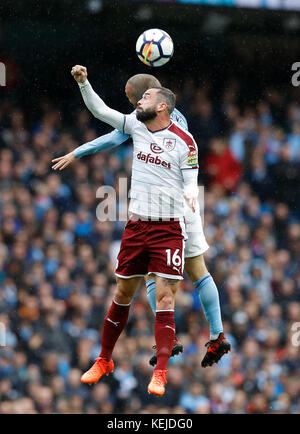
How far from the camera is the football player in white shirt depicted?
27.4ft

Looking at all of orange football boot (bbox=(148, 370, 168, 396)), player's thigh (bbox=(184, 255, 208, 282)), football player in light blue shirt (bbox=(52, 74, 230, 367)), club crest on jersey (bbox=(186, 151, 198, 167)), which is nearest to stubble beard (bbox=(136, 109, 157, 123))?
football player in light blue shirt (bbox=(52, 74, 230, 367))

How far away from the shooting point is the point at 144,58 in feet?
29.4

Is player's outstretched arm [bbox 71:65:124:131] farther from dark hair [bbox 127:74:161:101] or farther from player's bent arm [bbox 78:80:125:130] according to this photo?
dark hair [bbox 127:74:161:101]

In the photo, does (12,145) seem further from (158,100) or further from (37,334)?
(158,100)

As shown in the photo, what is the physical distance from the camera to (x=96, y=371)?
8.77m

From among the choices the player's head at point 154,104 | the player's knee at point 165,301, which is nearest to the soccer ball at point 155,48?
the player's head at point 154,104

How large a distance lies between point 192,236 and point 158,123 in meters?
1.23

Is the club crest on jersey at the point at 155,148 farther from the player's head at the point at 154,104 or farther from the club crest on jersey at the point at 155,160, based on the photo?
the player's head at the point at 154,104

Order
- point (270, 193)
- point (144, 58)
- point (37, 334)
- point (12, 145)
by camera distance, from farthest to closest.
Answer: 1. point (270, 193)
2. point (12, 145)
3. point (37, 334)
4. point (144, 58)

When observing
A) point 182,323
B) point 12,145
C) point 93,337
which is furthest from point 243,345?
point 12,145

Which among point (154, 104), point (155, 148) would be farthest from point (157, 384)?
point (154, 104)

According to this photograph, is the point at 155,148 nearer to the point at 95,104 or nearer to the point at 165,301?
the point at 95,104

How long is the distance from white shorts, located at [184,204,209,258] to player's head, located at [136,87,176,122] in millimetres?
1029

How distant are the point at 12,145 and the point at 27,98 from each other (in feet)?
5.00
